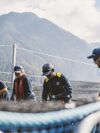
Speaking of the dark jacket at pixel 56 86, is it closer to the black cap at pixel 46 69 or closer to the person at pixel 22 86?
the black cap at pixel 46 69

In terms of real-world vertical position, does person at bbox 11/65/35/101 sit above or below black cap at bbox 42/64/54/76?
below

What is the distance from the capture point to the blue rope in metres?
2.50

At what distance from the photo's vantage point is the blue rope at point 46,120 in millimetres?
2498

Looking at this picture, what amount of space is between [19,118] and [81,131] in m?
0.50

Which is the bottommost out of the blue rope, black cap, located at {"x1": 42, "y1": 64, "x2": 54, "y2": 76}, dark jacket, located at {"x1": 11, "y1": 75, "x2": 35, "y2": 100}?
the blue rope

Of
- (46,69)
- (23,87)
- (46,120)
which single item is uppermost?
(46,69)

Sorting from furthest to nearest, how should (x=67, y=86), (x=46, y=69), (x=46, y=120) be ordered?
(x=67, y=86) < (x=46, y=69) < (x=46, y=120)

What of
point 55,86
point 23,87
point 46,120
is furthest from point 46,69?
point 46,120

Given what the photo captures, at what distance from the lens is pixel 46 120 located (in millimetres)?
2846

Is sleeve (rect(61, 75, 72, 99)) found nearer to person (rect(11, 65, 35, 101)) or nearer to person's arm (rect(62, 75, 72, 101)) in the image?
person's arm (rect(62, 75, 72, 101))

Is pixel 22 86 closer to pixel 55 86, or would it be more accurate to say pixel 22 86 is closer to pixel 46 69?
pixel 55 86

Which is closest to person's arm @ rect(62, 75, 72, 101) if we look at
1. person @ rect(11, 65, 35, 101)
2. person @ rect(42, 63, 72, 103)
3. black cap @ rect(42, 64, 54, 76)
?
person @ rect(42, 63, 72, 103)

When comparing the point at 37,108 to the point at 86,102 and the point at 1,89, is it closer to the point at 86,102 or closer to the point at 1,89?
the point at 86,102

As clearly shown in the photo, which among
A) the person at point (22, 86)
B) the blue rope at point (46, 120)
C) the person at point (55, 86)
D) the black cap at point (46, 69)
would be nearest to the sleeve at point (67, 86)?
the person at point (55, 86)
